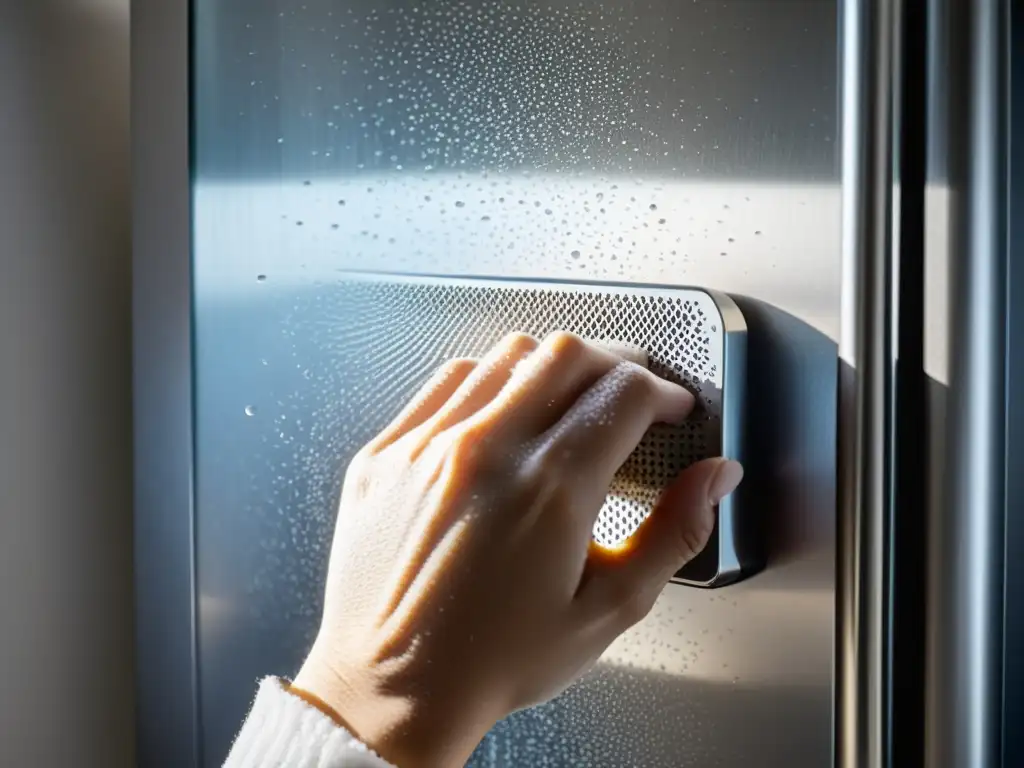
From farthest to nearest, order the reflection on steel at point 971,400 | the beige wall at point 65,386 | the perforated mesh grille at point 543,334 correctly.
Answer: the beige wall at point 65,386 < the perforated mesh grille at point 543,334 < the reflection on steel at point 971,400

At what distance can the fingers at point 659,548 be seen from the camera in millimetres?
649

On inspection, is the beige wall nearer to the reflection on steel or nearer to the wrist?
the wrist

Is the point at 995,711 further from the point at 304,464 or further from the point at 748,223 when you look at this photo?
the point at 304,464

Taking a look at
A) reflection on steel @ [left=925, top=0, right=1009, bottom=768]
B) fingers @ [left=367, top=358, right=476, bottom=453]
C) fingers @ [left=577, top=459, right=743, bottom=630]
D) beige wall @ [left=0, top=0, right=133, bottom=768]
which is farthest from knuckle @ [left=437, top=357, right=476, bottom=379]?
beige wall @ [left=0, top=0, right=133, bottom=768]

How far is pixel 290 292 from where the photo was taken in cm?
89

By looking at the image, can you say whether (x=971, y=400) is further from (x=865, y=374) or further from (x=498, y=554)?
(x=498, y=554)

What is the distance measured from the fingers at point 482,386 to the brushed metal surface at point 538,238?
2.9 inches

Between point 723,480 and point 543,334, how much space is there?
156mm

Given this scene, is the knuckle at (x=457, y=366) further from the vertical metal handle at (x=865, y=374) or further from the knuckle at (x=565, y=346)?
the vertical metal handle at (x=865, y=374)

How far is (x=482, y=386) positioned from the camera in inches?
26.9

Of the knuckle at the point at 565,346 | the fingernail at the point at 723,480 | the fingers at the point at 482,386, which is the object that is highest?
the knuckle at the point at 565,346

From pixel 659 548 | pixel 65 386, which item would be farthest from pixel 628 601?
pixel 65 386

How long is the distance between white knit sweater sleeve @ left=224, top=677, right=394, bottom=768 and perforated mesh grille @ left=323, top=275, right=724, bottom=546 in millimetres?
190

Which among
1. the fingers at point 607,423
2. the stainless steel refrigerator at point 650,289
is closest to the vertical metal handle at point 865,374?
the stainless steel refrigerator at point 650,289
